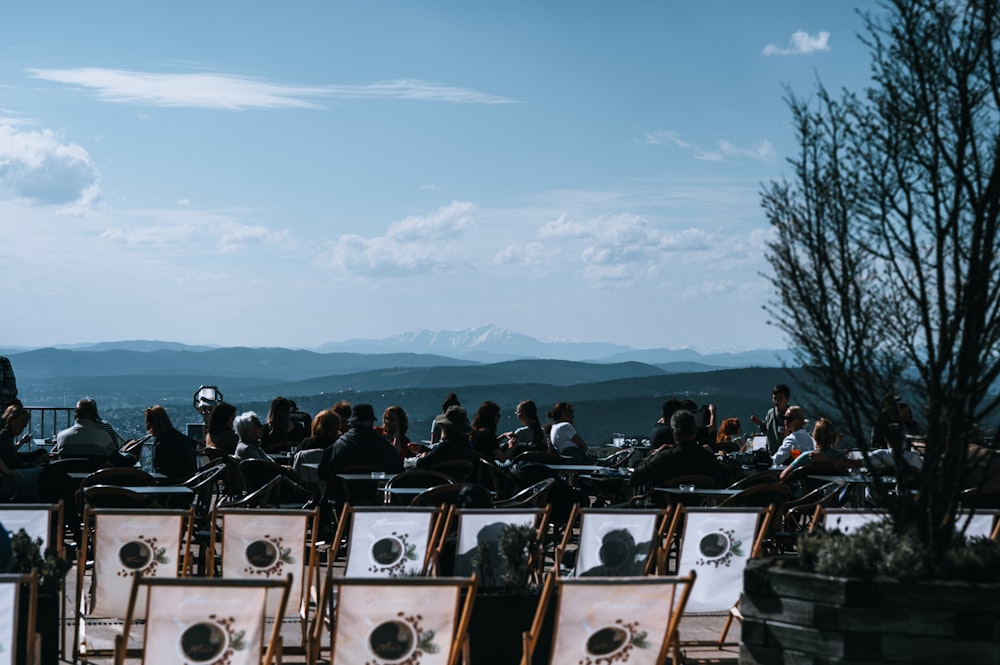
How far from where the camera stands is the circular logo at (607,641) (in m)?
4.79

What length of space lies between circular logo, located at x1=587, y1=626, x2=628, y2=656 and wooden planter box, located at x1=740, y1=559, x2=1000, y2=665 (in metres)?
0.74

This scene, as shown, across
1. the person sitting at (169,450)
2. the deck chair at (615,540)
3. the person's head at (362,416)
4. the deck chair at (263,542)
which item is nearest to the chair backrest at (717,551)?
the deck chair at (615,540)

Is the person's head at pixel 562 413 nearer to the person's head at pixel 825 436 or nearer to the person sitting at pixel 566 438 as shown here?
the person sitting at pixel 566 438

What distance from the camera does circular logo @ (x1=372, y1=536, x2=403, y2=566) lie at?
6492 mm

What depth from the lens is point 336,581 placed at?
4.53 m

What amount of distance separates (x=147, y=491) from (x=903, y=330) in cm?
502

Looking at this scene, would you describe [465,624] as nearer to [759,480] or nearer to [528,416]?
[759,480]

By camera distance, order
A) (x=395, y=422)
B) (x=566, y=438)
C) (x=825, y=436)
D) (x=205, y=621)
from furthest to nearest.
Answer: (x=566, y=438) < (x=395, y=422) < (x=825, y=436) < (x=205, y=621)

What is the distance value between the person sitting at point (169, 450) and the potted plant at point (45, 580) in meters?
5.23

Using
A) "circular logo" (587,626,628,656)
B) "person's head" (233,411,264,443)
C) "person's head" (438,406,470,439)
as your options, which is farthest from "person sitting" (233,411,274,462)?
A: "circular logo" (587,626,628,656)

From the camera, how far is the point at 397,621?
4645 mm

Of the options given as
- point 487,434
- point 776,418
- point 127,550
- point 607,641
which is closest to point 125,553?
point 127,550

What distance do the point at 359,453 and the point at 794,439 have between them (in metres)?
3.81

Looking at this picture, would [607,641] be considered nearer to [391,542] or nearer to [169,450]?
[391,542]
